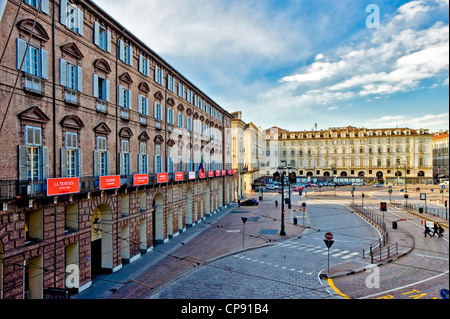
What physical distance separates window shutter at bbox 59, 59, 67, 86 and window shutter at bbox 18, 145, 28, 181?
163 inches

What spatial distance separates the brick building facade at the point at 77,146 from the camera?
1243 centimetres

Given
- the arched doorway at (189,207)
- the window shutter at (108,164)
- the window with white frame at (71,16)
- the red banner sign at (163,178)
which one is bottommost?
the arched doorway at (189,207)

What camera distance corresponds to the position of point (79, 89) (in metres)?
16.5

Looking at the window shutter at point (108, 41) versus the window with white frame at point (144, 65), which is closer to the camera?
the window shutter at point (108, 41)

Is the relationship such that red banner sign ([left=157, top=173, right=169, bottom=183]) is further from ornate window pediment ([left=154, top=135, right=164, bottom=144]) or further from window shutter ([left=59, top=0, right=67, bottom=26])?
window shutter ([left=59, top=0, right=67, bottom=26])

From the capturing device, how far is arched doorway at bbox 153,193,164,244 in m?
26.5

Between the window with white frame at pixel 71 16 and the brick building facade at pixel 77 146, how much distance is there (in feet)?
0.27

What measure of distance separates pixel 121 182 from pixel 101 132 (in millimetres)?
3721

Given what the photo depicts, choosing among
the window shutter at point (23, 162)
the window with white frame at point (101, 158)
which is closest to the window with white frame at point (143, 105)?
the window with white frame at point (101, 158)

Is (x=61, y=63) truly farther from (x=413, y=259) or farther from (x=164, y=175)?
(x=413, y=259)

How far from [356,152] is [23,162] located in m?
98.8

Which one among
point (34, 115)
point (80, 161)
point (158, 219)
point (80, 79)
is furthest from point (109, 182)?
point (158, 219)

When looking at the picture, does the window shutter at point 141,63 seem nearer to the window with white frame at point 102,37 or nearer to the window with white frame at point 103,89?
the window with white frame at point 102,37
